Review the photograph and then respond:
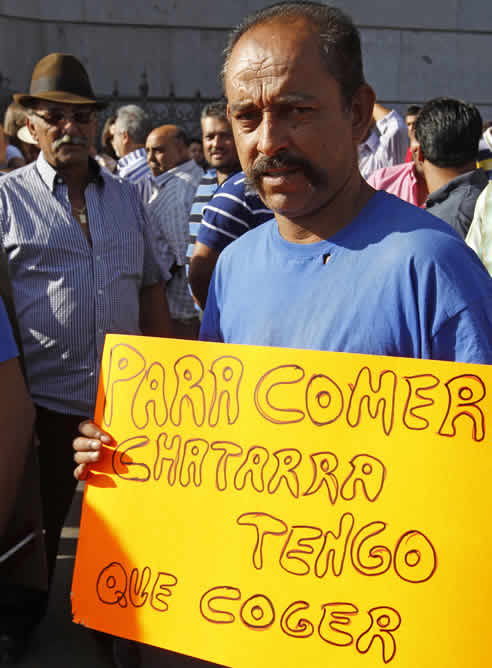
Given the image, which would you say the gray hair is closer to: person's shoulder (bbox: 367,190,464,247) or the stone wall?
person's shoulder (bbox: 367,190,464,247)

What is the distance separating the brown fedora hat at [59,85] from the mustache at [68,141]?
157 mm

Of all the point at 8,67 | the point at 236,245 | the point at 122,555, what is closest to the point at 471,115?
the point at 236,245

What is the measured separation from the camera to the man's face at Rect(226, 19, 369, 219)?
51.9 inches

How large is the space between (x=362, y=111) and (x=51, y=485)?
1965mm

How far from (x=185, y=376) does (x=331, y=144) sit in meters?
0.52

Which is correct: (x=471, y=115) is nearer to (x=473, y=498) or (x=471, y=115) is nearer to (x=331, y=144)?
(x=331, y=144)

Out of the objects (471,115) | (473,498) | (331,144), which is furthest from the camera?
(471,115)

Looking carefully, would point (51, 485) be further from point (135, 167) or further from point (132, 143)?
point (132, 143)

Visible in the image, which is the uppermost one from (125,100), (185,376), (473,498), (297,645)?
(125,100)

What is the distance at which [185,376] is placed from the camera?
56.6 inches

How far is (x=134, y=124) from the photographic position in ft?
19.5

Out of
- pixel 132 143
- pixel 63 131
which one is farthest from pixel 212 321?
pixel 132 143

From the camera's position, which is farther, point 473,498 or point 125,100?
point 125,100

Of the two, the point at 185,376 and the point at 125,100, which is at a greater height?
the point at 125,100
